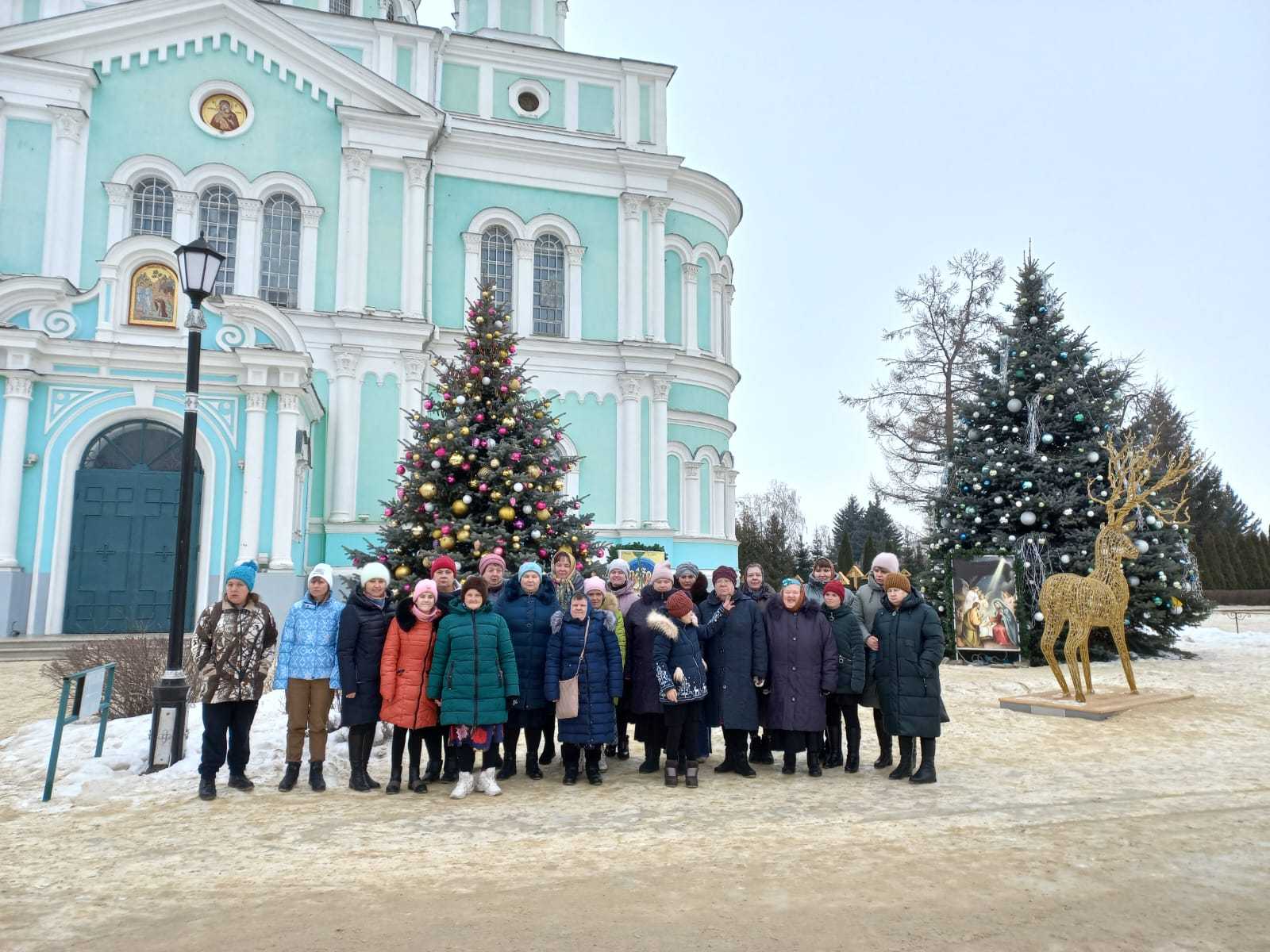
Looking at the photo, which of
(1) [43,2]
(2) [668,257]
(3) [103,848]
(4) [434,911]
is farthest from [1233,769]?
(1) [43,2]

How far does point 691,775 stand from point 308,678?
3072mm

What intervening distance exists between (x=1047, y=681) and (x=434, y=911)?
37.0 feet

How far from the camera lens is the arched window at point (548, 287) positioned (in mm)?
23656

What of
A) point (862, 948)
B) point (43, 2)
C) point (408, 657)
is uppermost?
point (43, 2)

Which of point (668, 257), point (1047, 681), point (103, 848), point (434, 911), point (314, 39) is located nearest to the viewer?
point (434, 911)

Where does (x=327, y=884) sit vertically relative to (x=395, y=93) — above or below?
below

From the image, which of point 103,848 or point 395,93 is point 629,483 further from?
point 103,848

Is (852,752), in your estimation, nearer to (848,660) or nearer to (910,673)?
(848,660)

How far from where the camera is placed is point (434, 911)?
14.4 feet

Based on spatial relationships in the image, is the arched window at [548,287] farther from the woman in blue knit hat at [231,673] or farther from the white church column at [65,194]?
the woman in blue knit hat at [231,673]

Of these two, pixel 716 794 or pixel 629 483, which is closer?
pixel 716 794

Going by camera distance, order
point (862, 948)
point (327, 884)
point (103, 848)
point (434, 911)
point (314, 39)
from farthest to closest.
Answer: point (314, 39) → point (103, 848) → point (327, 884) → point (434, 911) → point (862, 948)

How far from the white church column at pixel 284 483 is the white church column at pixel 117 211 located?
696 cm

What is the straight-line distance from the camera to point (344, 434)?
20641 millimetres
